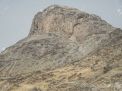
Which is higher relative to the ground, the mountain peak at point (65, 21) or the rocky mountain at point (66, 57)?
the mountain peak at point (65, 21)

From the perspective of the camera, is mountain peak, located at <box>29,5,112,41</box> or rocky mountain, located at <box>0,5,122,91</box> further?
mountain peak, located at <box>29,5,112,41</box>

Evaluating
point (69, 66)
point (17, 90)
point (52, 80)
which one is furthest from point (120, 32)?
point (17, 90)

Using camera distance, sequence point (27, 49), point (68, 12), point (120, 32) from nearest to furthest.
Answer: point (120, 32), point (27, 49), point (68, 12)

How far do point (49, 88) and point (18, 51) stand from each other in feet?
38.3

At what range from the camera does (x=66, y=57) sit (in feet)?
110

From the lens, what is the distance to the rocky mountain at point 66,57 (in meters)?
26.4

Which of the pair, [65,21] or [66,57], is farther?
[65,21]

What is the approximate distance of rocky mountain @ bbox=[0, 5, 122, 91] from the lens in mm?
26363

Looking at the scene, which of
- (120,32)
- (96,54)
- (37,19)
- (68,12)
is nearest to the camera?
(96,54)

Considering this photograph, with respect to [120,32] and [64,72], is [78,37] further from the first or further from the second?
[64,72]

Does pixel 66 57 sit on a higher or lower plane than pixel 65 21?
lower

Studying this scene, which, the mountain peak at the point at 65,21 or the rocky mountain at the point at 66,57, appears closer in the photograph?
the rocky mountain at the point at 66,57

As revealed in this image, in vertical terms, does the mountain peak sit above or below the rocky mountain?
above

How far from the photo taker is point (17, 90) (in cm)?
2886
